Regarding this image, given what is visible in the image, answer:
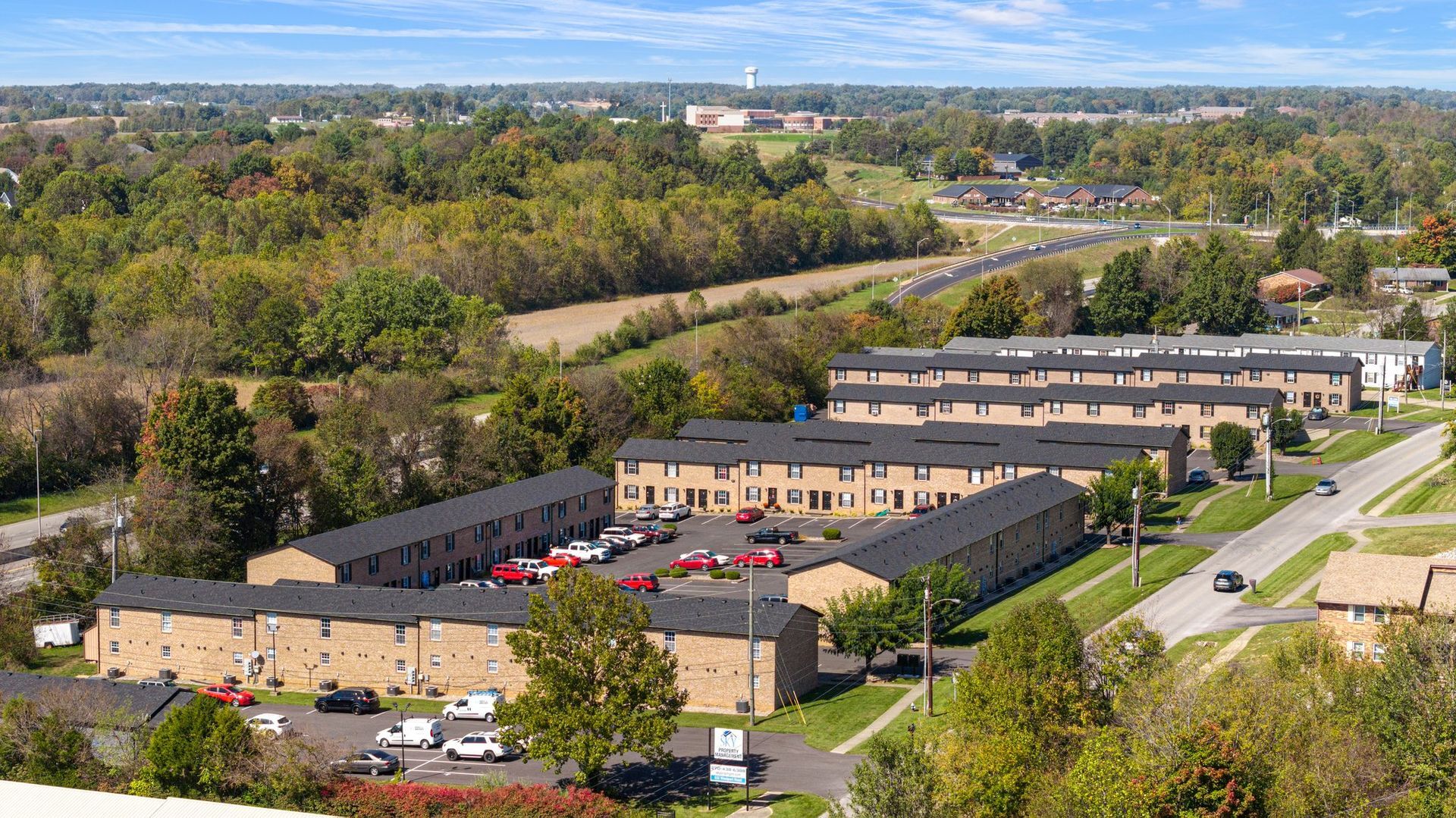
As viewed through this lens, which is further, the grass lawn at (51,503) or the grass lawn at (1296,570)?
the grass lawn at (51,503)

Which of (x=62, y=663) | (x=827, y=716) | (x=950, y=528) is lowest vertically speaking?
(x=62, y=663)

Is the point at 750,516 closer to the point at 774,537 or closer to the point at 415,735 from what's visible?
the point at 774,537

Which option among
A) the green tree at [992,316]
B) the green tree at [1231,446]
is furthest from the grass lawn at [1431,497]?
the green tree at [992,316]

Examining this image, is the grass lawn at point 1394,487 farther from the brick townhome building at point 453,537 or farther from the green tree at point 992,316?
the green tree at point 992,316

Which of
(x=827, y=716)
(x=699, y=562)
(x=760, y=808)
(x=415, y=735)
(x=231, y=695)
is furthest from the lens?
(x=699, y=562)

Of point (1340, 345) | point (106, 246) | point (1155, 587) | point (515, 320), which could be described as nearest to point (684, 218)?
point (515, 320)

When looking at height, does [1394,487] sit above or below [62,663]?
above

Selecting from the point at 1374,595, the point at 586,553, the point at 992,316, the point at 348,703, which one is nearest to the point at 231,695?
the point at 348,703

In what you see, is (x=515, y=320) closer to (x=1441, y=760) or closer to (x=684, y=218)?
(x=684, y=218)
